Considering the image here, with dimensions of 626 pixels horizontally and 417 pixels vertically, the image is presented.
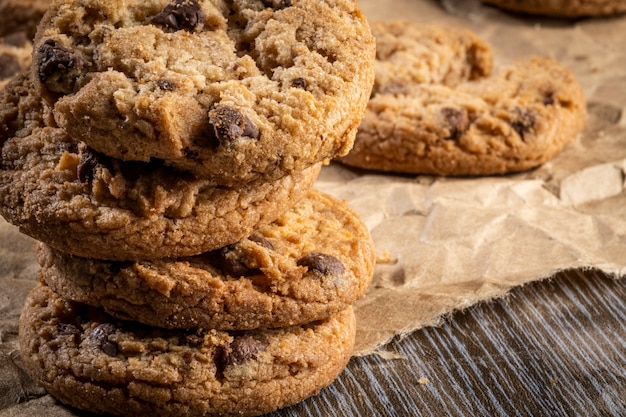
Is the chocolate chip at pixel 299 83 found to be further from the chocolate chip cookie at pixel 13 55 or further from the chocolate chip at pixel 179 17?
the chocolate chip cookie at pixel 13 55

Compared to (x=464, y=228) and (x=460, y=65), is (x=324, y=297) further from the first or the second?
(x=460, y=65)

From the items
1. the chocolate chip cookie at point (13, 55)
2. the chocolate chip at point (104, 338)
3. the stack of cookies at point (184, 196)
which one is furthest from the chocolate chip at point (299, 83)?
the chocolate chip cookie at point (13, 55)

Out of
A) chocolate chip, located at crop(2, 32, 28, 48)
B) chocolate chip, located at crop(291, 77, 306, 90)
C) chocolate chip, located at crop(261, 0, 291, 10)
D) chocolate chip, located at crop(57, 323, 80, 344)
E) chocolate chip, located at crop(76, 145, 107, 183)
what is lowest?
chocolate chip, located at crop(57, 323, 80, 344)

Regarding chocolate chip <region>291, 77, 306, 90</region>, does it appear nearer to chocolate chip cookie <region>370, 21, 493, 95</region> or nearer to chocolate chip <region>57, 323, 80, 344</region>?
chocolate chip <region>57, 323, 80, 344</region>

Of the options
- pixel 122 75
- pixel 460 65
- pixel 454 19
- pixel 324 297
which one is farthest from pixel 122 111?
→ pixel 454 19

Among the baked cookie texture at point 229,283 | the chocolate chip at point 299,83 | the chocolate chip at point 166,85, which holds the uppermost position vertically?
the chocolate chip at point 166,85

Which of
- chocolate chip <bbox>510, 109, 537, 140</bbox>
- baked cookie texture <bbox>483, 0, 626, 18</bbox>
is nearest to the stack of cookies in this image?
chocolate chip <bbox>510, 109, 537, 140</bbox>
